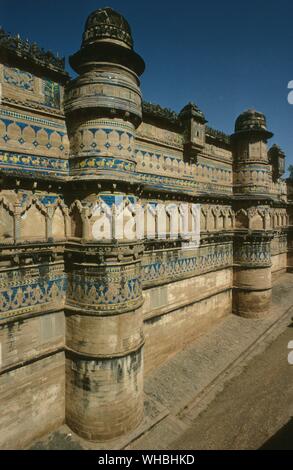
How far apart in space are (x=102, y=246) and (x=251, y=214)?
9.52 meters

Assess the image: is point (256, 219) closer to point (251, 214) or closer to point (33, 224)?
point (251, 214)

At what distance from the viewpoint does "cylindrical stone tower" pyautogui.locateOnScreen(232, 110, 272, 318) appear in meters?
13.8

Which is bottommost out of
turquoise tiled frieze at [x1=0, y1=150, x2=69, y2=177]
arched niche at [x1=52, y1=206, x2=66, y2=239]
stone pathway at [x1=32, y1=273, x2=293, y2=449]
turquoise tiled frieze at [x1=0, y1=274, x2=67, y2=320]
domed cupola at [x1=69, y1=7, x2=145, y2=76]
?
stone pathway at [x1=32, y1=273, x2=293, y2=449]

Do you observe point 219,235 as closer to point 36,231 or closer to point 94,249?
point 94,249

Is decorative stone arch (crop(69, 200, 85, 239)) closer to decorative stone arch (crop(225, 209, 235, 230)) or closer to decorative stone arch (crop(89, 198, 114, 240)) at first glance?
decorative stone arch (crop(89, 198, 114, 240))

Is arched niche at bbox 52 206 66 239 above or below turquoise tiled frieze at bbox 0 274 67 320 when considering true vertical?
above

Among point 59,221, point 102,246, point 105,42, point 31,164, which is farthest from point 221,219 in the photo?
point 31,164

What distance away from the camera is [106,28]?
702cm

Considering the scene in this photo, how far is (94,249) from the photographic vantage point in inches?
277

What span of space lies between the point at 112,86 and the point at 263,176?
9.78 m

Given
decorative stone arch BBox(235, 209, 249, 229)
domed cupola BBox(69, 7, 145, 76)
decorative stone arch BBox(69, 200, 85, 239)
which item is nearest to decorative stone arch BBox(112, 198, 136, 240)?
decorative stone arch BBox(69, 200, 85, 239)

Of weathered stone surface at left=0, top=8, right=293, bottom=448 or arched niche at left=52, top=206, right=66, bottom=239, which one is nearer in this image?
weathered stone surface at left=0, top=8, right=293, bottom=448

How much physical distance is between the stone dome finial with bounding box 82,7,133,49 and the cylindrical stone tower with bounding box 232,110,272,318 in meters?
8.45
